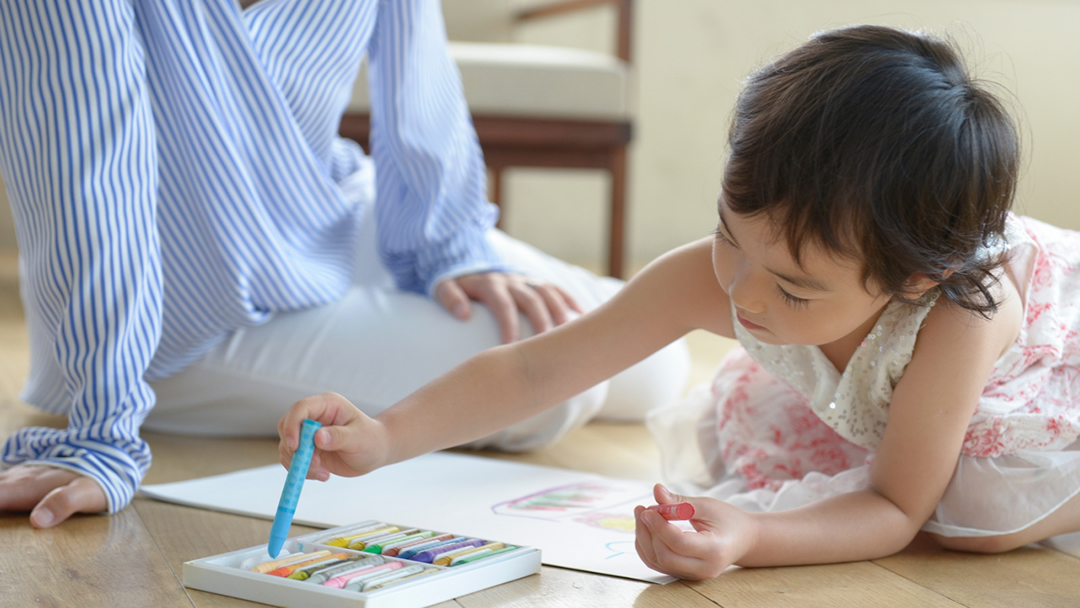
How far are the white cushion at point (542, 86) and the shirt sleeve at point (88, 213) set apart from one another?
37.7 inches

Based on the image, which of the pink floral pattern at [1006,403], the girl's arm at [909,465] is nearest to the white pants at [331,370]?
the pink floral pattern at [1006,403]

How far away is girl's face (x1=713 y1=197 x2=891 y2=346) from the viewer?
→ 595 mm

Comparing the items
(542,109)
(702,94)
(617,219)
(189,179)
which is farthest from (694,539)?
(702,94)

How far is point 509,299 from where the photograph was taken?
1058mm

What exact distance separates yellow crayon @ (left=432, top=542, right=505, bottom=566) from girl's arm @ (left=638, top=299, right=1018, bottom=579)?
5.6 inches

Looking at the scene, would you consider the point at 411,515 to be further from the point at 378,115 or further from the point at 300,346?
the point at 378,115

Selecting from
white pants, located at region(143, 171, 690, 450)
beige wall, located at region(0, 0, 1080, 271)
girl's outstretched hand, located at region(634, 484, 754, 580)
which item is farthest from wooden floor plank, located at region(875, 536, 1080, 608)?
beige wall, located at region(0, 0, 1080, 271)

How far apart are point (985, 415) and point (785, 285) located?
Result: 238 millimetres

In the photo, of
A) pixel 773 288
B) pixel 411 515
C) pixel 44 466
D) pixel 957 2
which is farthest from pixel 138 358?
pixel 957 2

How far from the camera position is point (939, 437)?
0.68 metres

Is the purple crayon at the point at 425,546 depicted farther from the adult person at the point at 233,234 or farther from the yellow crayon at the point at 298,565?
the adult person at the point at 233,234

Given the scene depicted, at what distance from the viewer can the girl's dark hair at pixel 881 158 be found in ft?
1.89

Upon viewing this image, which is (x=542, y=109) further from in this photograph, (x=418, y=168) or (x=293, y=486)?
(x=293, y=486)

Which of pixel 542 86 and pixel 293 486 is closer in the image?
pixel 293 486
